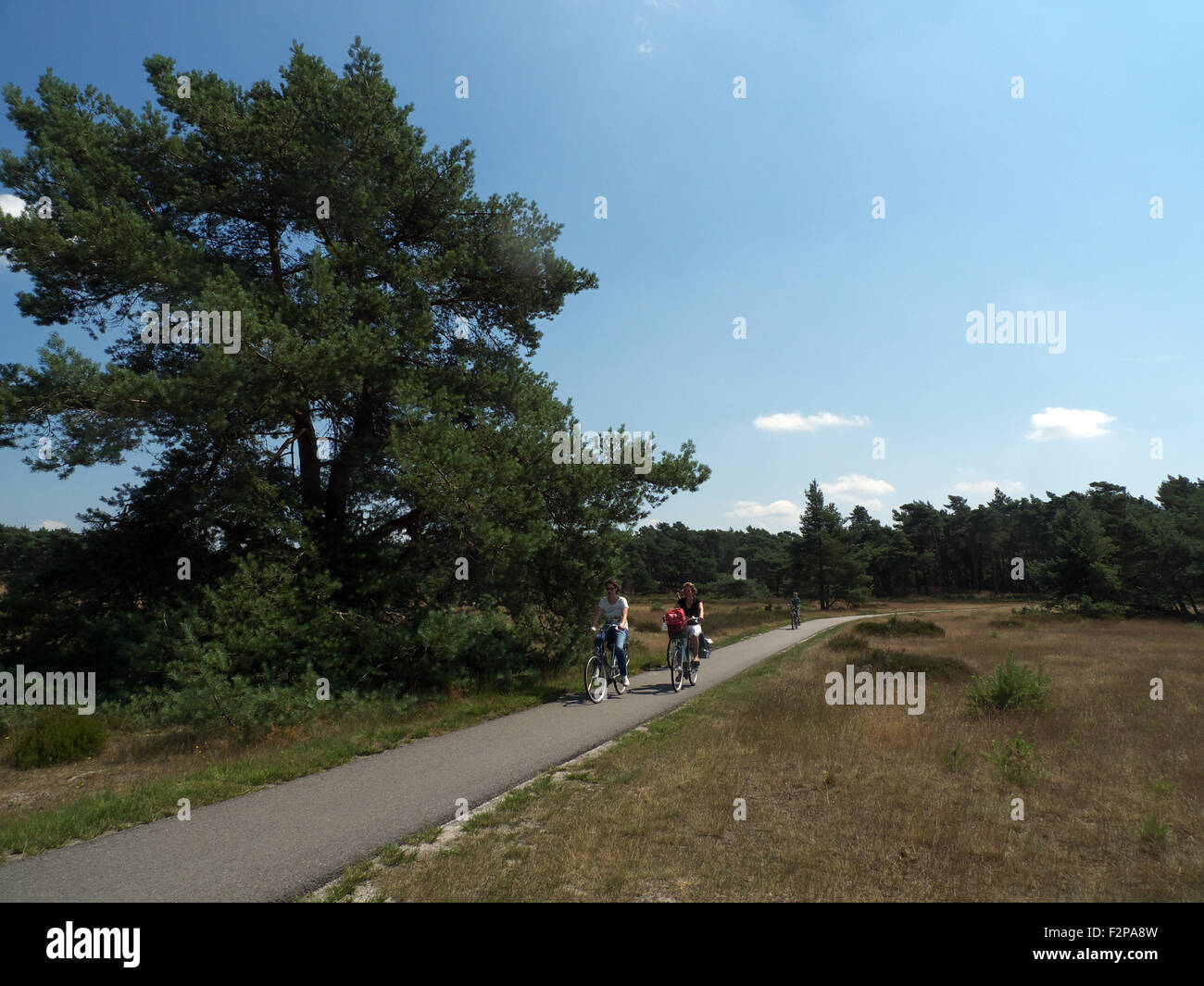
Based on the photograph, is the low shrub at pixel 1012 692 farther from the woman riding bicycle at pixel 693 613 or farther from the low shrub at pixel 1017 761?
the woman riding bicycle at pixel 693 613

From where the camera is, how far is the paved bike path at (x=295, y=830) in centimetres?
402

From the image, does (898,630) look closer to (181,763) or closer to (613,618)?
(613,618)

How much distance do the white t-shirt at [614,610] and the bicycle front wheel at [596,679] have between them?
0.73 metres

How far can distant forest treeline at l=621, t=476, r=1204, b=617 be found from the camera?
4066 centimetres

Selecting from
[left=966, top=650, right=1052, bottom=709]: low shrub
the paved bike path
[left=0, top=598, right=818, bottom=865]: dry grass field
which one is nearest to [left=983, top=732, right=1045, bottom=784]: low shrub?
[left=966, top=650, right=1052, bottom=709]: low shrub

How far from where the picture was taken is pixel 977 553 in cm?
9806

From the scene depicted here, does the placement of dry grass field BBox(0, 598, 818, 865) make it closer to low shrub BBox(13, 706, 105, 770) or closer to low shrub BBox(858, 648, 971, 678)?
low shrub BBox(13, 706, 105, 770)

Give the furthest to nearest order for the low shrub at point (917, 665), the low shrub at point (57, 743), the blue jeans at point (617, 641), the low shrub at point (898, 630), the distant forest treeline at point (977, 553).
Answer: the distant forest treeline at point (977, 553) < the low shrub at point (898, 630) < the low shrub at point (917, 665) < the blue jeans at point (617, 641) < the low shrub at point (57, 743)

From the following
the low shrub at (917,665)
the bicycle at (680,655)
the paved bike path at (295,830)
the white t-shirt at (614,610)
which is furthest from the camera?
the low shrub at (917,665)

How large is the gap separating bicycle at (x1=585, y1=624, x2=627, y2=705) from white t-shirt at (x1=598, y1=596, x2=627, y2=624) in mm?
105

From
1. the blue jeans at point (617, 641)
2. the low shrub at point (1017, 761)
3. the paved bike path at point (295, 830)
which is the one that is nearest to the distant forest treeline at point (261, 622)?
the blue jeans at point (617, 641)

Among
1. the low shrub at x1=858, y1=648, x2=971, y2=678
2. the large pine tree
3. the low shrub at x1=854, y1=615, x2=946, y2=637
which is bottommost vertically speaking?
the low shrub at x1=854, y1=615, x2=946, y2=637
